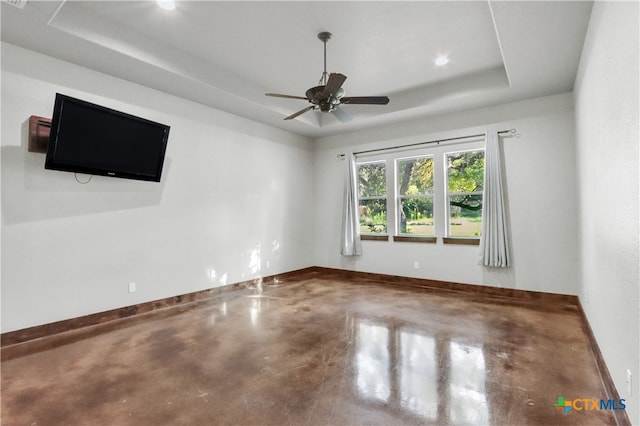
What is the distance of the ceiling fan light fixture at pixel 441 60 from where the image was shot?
394cm

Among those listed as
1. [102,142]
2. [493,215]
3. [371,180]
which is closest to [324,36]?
[102,142]

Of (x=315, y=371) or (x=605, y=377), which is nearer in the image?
(x=605, y=377)

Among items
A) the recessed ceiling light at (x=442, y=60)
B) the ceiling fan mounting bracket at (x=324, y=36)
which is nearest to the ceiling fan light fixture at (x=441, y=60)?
the recessed ceiling light at (x=442, y=60)

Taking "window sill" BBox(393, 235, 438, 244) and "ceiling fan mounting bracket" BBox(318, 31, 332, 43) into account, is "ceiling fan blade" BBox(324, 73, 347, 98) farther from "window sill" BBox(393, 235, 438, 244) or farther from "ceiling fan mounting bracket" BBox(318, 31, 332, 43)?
"window sill" BBox(393, 235, 438, 244)

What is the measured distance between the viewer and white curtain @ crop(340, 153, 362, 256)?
20.6 ft

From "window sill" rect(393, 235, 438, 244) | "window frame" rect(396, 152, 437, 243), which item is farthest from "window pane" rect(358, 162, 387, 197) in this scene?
"window sill" rect(393, 235, 438, 244)

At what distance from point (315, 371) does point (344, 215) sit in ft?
13.6

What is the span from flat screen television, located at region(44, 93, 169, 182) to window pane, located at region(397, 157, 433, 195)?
411 centimetres

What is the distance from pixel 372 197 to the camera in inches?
249

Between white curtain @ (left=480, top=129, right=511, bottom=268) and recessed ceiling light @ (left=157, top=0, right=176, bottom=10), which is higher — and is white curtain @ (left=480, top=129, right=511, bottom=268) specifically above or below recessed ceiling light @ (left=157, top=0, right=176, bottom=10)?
below

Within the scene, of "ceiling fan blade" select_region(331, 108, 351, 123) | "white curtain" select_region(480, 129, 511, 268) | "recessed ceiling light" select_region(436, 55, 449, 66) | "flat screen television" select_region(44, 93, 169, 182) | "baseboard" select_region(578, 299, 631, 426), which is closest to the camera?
"baseboard" select_region(578, 299, 631, 426)

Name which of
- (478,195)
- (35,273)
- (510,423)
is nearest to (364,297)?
(478,195)

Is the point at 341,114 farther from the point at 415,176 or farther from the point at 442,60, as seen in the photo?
the point at 415,176

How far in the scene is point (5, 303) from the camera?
2.98 metres
